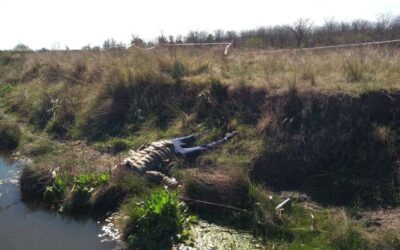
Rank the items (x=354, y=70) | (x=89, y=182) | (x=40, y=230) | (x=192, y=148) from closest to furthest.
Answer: (x=40, y=230) < (x=89, y=182) < (x=192, y=148) < (x=354, y=70)

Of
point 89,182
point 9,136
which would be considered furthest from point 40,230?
point 9,136

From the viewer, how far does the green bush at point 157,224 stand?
692cm

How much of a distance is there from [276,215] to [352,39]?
683 inches

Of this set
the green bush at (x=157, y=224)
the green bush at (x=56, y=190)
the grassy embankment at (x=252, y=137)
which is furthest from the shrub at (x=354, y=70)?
the green bush at (x=56, y=190)

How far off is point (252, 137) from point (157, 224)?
3.17 m

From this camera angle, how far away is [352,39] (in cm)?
2255

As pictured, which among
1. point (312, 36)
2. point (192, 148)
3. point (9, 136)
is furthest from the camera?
point (312, 36)

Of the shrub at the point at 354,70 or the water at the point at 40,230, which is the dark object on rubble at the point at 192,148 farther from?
the shrub at the point at 354,70

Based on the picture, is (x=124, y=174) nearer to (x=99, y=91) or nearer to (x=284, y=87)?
(x=284, y=87)

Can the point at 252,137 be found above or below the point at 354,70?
below

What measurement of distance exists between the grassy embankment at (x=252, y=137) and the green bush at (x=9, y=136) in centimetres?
15

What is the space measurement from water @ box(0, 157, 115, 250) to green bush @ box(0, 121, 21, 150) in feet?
11.0

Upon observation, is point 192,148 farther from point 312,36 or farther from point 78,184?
point 312,36

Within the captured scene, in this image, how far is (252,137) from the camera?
370 inches
